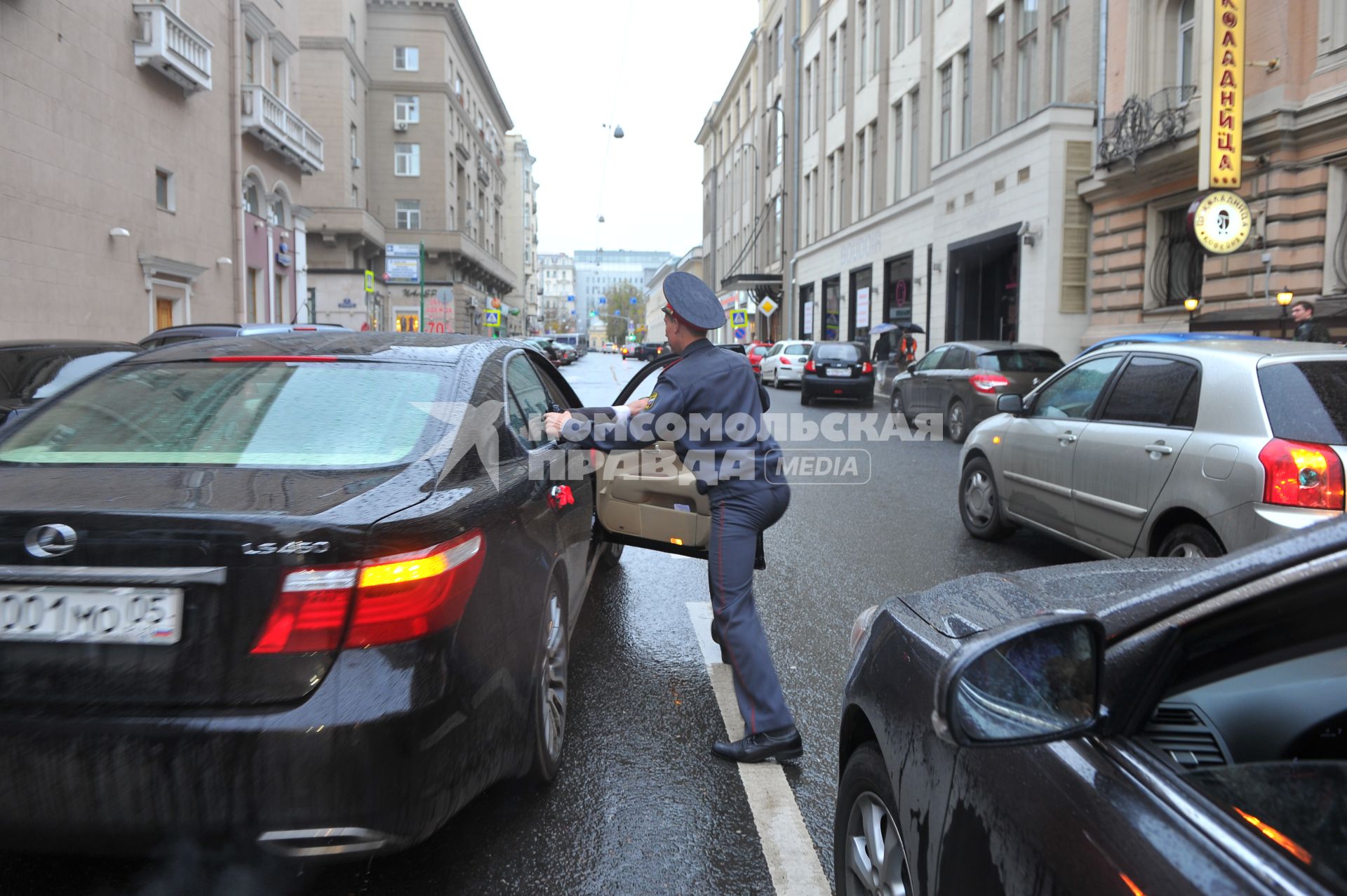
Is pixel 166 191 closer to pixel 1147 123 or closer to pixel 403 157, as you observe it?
pixel 1147 123

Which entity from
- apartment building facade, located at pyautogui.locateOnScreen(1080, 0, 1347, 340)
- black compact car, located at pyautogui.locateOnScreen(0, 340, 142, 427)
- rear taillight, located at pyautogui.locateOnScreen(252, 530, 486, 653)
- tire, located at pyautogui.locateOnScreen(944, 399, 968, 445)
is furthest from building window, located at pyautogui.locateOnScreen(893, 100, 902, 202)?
rear taillight, located at pyautogui.locateOnScreen(252, 530, 486, 653)

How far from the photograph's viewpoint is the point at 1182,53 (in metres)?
18.7

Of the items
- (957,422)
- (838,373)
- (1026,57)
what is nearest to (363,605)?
(957,422)

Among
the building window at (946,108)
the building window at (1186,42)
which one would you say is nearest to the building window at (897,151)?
the building window at (946,108)

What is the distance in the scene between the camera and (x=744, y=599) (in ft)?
11.9

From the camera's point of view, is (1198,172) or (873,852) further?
(1198,172)

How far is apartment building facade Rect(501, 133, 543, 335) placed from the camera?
101m

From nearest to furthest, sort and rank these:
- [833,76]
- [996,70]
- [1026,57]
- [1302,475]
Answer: [1302,475] < [1026,57] < [996,70] < [833,76]

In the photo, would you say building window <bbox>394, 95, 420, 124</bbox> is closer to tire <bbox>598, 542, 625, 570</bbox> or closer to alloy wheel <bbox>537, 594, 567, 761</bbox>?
tire <bbox>598, 542, 625, 570</bbox>

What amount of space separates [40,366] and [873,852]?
27.4ft

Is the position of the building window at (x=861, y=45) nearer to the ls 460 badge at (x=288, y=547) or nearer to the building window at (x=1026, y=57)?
the building window at (x=1026, y=57)

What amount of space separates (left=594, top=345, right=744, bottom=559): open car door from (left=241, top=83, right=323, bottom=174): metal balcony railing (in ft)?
79.0

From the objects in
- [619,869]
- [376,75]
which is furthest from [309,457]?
[376,75]

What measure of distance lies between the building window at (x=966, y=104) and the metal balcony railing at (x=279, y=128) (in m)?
19.2
